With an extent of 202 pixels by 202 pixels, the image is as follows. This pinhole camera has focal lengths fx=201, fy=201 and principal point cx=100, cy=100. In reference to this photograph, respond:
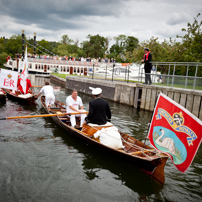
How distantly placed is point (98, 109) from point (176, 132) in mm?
2644

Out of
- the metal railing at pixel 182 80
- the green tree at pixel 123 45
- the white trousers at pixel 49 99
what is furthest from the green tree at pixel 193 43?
the green tree at pixel 123 45

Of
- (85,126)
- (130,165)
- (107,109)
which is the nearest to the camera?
(130,165)

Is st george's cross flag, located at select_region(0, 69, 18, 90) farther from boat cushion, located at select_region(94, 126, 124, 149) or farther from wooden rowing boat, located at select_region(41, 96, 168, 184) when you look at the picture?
boat cushion, located at select_region(94, 126, 124, 149)

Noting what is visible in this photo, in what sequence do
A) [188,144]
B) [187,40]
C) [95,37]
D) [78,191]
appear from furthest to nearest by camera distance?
[95,37], [187,40], [78,191], [188,144]

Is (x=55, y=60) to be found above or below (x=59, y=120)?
above

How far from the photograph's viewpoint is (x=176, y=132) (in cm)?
457

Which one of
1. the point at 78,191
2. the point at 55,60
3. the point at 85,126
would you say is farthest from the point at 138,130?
the point at 55,60

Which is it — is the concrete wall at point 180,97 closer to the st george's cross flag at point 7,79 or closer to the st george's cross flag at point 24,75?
the st george's cross flag at point 24,75

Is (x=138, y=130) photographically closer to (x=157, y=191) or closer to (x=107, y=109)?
(x=107, y=109)

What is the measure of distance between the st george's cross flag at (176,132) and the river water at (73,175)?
43.6 inches

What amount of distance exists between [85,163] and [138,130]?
14.3ft

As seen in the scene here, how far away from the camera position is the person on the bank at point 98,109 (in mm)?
6367

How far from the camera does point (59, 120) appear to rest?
8844 mm

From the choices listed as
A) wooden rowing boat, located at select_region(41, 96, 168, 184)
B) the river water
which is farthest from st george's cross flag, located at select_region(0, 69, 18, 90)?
wooden rowing boat, located at select_region(41, 96, 168, 184)
